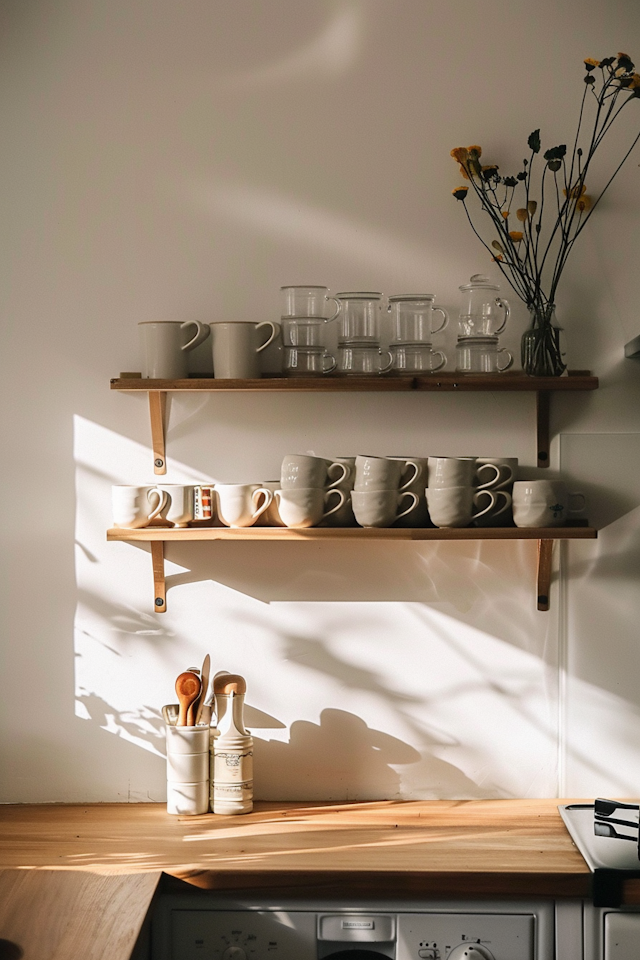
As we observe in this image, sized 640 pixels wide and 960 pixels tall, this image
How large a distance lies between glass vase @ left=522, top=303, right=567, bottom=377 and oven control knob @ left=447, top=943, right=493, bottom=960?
46.1 inches

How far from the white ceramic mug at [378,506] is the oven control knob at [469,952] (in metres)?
0.83

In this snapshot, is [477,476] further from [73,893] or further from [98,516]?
[73,893]

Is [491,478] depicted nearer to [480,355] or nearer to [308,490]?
[480,355]

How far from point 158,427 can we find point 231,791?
84cm

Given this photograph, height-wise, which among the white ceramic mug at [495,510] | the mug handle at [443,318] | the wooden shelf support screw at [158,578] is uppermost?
the mug handle at [443,318]

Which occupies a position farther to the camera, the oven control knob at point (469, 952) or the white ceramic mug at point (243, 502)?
the white ceramic mug at point (243, 502)

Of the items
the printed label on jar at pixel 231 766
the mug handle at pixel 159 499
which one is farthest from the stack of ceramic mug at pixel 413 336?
the printed label on jar at pixel 231 766

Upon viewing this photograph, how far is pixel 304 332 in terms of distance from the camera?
208cm

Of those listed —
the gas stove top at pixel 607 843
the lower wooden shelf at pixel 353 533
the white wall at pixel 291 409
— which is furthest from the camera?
the white wall at pixel 291 409

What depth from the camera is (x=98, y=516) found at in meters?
2.21

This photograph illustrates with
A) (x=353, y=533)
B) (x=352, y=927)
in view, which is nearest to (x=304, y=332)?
(x=353, y=533)

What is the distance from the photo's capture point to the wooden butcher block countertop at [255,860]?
62.1 inches

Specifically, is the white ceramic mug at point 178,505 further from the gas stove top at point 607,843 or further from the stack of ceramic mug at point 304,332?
the gas stove top at point 607,843

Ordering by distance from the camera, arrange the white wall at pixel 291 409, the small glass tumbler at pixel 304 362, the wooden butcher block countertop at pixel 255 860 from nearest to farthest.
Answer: the wooden butcher block countertop at pixel 255 860 < the small glass tumbler at pixel 304 362 < the white wall at pixel 291 409
